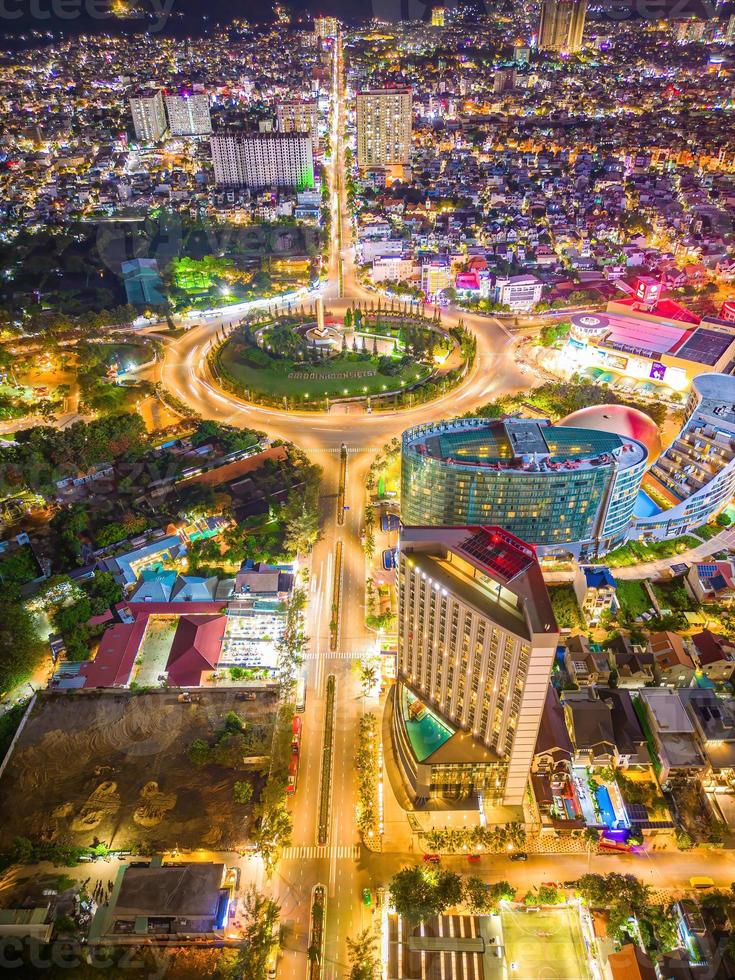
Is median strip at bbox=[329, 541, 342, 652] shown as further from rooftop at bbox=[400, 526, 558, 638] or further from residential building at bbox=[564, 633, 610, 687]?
residential building at bbox=[564, 633, 610, 687]

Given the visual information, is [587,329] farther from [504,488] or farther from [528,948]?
[528,948]

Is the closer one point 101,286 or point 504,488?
point 504,488

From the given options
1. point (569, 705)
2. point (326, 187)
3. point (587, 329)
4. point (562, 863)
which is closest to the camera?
point (562, 863)

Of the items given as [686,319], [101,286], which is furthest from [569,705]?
[101,286]

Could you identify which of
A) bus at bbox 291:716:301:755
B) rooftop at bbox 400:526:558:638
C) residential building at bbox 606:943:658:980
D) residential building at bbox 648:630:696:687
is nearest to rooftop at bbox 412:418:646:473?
residential building at bbox 648:630:696:687

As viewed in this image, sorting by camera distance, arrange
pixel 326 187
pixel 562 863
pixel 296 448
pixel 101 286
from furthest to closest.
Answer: pixel 326 187, pixel 101 286, pixel 296 448, pixel 562 863

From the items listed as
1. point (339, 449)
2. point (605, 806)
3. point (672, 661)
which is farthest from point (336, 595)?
point (672, 661)

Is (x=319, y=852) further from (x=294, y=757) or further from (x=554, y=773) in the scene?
(x=554, y=773)
